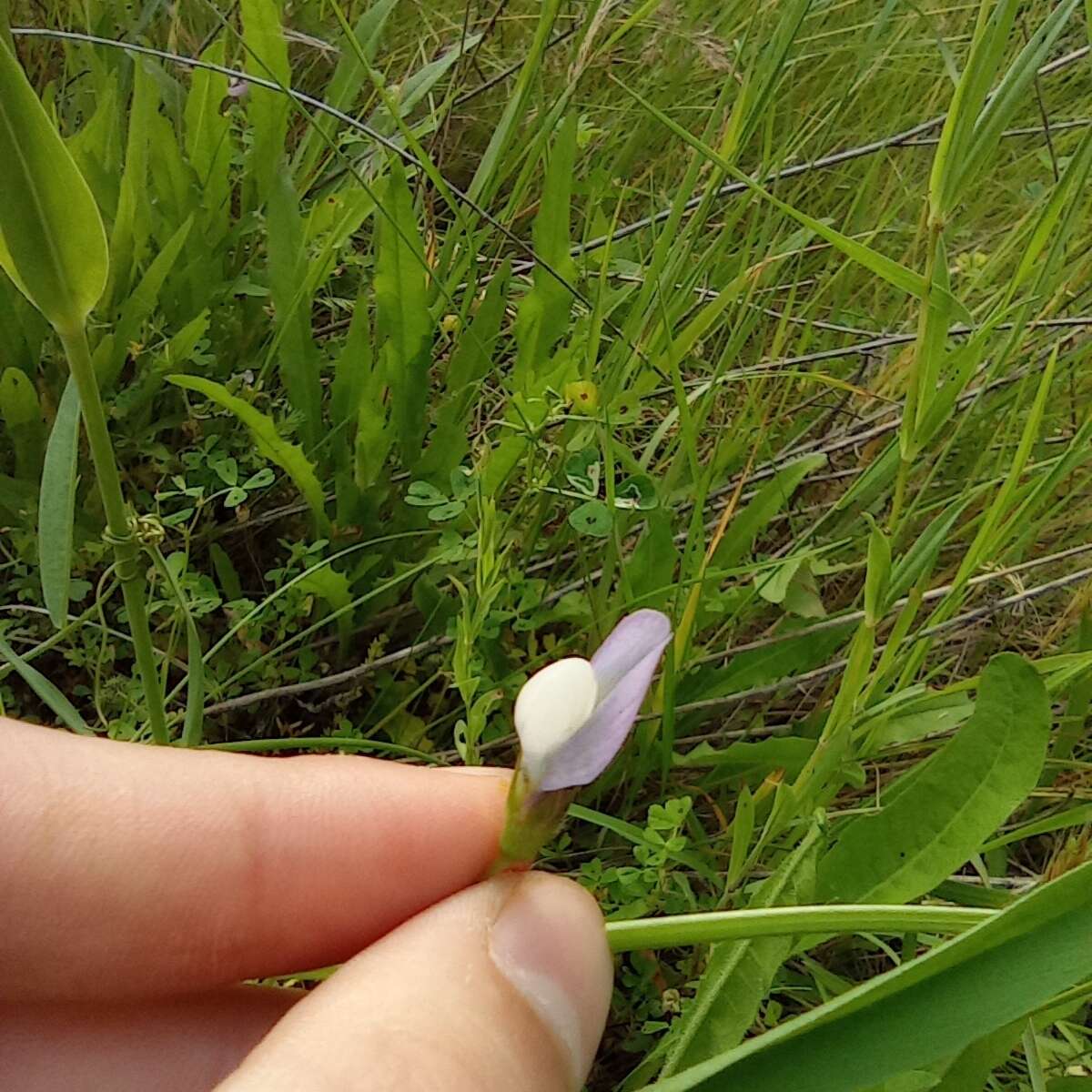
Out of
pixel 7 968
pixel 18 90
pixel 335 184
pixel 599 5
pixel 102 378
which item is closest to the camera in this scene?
pixel 18 90

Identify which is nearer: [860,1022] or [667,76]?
[860,1022]

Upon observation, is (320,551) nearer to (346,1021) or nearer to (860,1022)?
(346,1021)

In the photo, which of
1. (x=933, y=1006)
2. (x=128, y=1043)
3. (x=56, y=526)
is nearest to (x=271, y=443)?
(x=56, y=526)

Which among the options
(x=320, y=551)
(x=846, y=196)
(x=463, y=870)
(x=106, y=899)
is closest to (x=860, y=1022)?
(x=463, y=870)

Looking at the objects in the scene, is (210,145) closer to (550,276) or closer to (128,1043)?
(550,276)

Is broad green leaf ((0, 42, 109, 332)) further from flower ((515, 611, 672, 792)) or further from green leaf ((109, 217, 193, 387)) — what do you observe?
green leaf ((109, 217, 193, 387))

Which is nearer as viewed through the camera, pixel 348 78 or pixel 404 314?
pixel 404 314

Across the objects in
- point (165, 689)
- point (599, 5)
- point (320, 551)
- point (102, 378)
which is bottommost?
point (165, 689)
